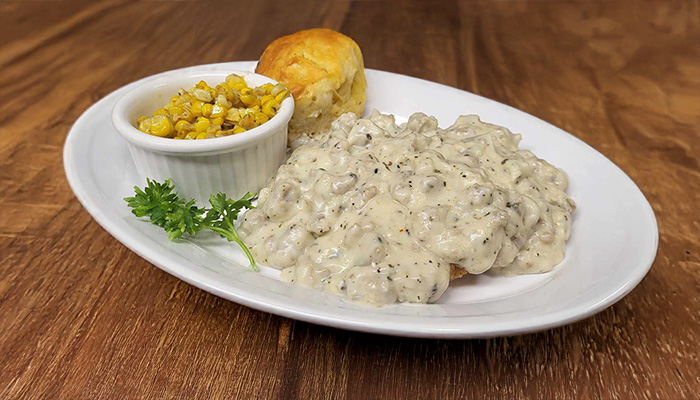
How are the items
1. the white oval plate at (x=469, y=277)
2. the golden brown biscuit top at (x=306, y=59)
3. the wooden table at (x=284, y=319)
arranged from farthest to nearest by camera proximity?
the golden brown biscuit top at (x=306, y=59)
the wooden table at (x=284, y=319)
the white oval plate at (x=469, y=277)

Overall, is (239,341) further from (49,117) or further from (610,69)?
(610,69)

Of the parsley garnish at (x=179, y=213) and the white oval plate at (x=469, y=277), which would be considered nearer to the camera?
the white oval plate at (x=469, y=277)

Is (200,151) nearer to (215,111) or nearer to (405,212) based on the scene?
(215,111)

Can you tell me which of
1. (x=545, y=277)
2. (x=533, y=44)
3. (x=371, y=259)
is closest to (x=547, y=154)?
(x=545, y=277)

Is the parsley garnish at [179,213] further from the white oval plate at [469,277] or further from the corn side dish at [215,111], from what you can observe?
the corn side dish at [215,111]

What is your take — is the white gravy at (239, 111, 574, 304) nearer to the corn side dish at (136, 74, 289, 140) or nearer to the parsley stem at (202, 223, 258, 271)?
the parsley stem at (202, 223, 258, 271)

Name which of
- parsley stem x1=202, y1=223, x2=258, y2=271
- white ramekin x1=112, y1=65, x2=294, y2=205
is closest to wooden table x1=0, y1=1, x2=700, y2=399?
parsley stem x1=202, y1=223, x2=258, y2=271

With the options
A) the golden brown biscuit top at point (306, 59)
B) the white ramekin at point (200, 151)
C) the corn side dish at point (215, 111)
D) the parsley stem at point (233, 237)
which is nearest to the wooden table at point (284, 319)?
the parsley stem at point (233, 237)

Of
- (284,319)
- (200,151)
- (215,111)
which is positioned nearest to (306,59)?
(215,111)
